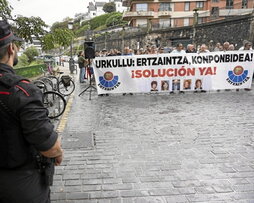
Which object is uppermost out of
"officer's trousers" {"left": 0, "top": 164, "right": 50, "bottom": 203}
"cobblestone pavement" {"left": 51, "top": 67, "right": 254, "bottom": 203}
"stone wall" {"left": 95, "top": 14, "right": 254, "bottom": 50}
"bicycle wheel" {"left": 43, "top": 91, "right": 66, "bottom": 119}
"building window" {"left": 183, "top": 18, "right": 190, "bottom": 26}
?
"building window" {"left": 183, "top": 18, "right": 190, "bottom": 26}

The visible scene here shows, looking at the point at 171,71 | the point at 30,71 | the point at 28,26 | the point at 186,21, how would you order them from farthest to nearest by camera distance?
1. the point at 186,21
2. the point at 30,71
3. the point at 171,71
4. the point at 28,26

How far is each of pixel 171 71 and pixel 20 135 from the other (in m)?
9.06

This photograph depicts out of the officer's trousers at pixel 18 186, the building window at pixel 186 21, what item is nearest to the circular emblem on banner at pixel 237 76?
the officer's trousers at pixel 18 186

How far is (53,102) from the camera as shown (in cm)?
798

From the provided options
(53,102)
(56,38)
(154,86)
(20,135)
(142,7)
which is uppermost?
(142,7)

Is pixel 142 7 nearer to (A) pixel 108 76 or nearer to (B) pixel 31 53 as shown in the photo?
(B) pixel 31 53

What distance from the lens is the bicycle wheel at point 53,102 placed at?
290 inches

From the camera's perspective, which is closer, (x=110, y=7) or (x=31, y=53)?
(x=31, y=53)

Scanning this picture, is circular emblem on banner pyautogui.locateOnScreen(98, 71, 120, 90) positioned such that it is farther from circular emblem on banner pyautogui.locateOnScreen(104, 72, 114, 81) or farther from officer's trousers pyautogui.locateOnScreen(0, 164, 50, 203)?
officer's trousers pyautogui.locateOnScreen(0, 164, 50, 203)

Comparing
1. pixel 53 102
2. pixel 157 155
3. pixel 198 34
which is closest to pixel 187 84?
pixel 53 102

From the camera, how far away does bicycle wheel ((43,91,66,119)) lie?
7359 millimetres

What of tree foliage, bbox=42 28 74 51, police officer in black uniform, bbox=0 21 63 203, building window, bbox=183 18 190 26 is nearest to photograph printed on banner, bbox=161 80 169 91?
tree foliage, bbox=42 28 74 51

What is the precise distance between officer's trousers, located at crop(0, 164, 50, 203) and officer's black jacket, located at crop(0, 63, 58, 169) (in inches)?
2.7

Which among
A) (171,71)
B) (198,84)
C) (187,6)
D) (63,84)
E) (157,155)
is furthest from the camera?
(187,6)
